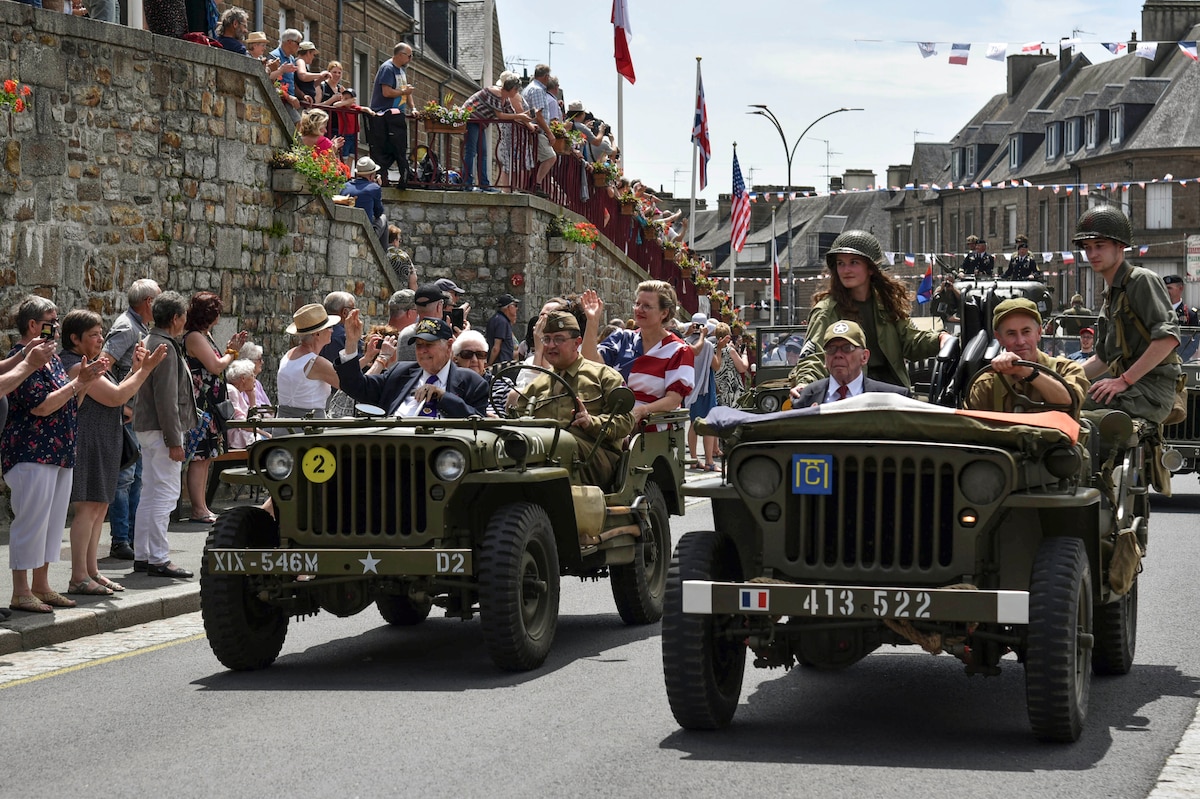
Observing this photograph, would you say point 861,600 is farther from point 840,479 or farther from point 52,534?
point 52,534

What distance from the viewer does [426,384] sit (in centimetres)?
938

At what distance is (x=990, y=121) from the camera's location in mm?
88188

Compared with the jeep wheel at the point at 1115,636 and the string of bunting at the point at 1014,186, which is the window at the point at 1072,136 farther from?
the jeep wheel at the point at 1115,636

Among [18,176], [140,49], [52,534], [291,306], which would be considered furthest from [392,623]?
[291,306]

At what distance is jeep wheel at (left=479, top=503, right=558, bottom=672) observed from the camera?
7902 mm

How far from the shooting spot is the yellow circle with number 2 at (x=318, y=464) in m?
8.12

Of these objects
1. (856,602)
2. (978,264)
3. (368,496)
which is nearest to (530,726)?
(856,602)

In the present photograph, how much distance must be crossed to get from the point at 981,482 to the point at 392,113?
1664 cm

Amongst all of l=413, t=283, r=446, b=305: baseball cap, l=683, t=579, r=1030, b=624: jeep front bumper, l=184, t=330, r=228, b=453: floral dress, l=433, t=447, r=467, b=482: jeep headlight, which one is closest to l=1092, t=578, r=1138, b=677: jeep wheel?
l=683, t=579, r=1030, b=624: jeep front bumper

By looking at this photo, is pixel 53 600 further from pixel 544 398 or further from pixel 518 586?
pixel 518 586

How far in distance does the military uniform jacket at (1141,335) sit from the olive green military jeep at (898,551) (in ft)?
7.16

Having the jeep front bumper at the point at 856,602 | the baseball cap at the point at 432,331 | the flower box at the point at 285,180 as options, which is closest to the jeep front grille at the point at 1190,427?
the flower box at the point at 285,180

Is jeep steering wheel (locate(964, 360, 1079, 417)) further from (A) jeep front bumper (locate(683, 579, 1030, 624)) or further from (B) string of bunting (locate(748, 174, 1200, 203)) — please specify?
(B) string of bunting (locate(748, 174, 1200, 203))

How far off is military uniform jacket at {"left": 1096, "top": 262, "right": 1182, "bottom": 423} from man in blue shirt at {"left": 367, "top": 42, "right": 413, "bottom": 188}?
532 inches
